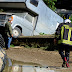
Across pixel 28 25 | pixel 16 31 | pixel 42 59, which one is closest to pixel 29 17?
pixel 28 25

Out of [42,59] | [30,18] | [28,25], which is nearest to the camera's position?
[42,59]

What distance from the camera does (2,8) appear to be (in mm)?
16750

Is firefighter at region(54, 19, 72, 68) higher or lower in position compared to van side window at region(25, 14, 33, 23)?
higher

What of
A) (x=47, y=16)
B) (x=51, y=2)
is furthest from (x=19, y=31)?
(x=51, y=2)

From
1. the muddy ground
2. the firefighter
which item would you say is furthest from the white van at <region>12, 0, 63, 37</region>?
the firefighter

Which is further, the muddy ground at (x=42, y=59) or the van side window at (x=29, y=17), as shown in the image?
the van side window at (x=29, y=17)

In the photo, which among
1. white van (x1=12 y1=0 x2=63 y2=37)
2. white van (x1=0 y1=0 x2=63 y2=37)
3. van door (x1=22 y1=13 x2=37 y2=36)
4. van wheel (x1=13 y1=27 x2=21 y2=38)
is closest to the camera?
van wheel (x1=13 y1=27 x2=21 y2=38)

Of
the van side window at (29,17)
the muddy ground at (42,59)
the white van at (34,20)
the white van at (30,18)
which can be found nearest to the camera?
the muddy ground at (42,59)

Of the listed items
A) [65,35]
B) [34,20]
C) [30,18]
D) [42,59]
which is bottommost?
[34,20]

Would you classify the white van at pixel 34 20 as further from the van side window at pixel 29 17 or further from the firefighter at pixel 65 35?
the firefighter at pixel 65 35

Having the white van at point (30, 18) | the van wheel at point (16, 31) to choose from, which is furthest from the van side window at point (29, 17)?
the van wheel at point (16, 31)

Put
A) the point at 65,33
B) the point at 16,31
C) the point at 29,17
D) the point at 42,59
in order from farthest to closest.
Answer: the point at 29,17, the point at 16,31, the point at 42,59, the point at 65,33

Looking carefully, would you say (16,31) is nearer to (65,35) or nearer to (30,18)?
(30,18)

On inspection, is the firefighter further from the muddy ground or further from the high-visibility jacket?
the muddy ground
